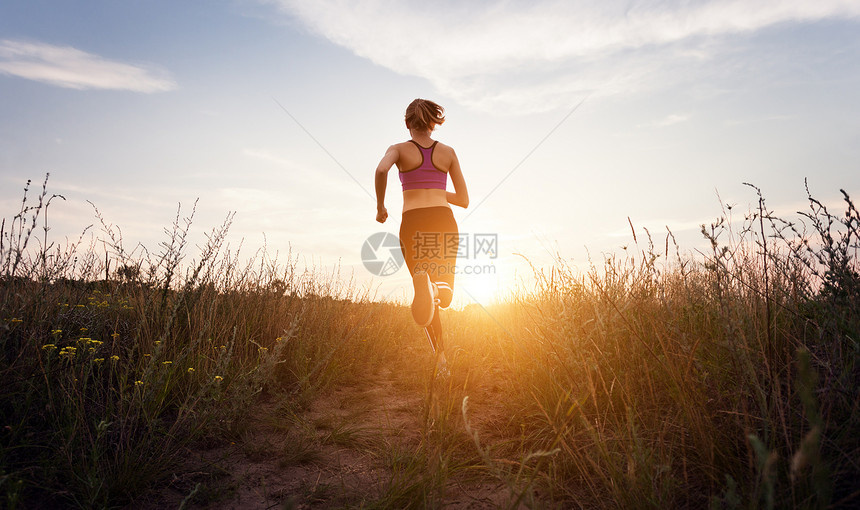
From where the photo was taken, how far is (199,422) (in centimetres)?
254

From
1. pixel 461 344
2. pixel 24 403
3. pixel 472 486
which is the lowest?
pixel 472 486

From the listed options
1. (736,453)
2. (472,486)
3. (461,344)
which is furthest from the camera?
(461,344)

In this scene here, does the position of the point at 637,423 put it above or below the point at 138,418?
above

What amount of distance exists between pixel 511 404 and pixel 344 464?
1134 mm

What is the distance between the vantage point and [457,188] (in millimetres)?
4461

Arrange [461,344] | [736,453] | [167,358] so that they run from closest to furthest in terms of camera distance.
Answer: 1. [736,453]
2. [167,358]
3. [461,344]

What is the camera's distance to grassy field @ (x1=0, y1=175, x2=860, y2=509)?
169 cm

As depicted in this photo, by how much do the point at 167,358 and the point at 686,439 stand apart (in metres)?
3.38

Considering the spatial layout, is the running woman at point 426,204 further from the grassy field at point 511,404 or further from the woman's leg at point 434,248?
the grassy field at point 511,404

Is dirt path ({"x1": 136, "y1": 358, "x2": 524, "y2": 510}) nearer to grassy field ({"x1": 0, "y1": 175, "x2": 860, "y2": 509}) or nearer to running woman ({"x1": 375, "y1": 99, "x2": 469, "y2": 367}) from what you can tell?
grassy field ({"x1": 0, "y1": 175, "x2": 860, "y2": 509})

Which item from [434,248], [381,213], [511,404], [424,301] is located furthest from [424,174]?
[511,404]

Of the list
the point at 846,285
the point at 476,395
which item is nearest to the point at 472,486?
the point at 476,395

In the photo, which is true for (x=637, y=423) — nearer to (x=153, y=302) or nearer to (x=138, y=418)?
(x=138, y=418)

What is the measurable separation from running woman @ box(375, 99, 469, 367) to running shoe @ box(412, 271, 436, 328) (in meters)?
0.07
